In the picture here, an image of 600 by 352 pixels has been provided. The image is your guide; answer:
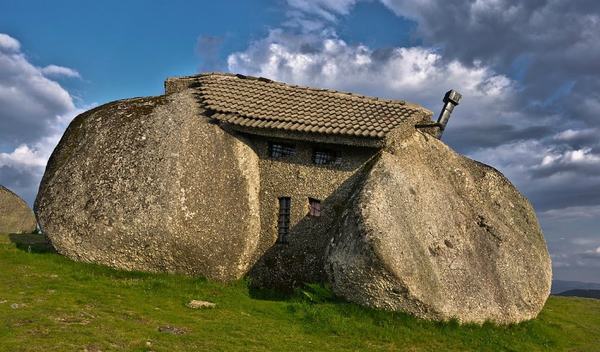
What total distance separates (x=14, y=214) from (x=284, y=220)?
90.8 feet

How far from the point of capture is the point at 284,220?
2188cm

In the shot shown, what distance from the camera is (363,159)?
21.5m

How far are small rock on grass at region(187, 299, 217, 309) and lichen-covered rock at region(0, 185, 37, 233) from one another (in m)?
28.0

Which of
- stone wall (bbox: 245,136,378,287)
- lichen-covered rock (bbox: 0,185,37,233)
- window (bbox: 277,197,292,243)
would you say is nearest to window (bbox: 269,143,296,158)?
stone wall (bbox: 245,136,378,287)

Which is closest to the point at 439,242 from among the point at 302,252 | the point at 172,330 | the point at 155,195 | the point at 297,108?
the point at 302,252

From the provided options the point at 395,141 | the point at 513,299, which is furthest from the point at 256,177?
the point at 513,299

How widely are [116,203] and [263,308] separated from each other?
7163 mm

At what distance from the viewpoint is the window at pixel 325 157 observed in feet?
71.8

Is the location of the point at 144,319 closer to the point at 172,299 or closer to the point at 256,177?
the point at 172,299

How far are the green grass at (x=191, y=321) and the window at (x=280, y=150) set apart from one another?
18.9ft

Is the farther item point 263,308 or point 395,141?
point 395,141

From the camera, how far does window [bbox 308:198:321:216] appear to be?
21.5 m

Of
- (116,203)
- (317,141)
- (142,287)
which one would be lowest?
(142,287)

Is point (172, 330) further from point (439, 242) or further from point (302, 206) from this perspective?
point (439, 242)
